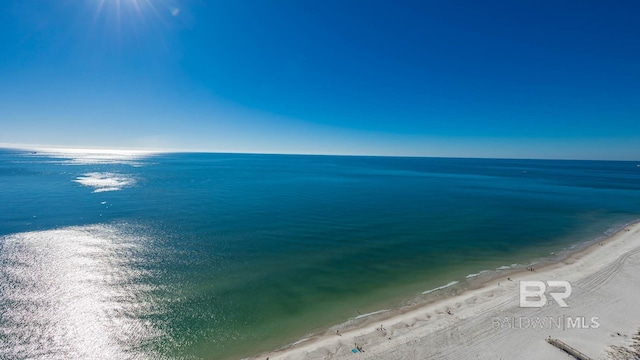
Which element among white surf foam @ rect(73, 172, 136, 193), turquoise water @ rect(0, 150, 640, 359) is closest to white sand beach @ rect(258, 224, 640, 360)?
turquoise water @ rect(0, 150, 640, 359)

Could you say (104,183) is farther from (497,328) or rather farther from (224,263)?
(497,328)

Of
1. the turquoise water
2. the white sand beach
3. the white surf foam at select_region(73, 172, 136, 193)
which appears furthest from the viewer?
the white surf foam at select_region(73, 172, 136, 193)

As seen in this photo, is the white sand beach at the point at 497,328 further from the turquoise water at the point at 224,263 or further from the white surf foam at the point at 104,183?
the white surf foam at the point at 104,183

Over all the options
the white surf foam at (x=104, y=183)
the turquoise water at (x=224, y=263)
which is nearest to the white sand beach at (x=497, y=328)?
the turquoise water at (x=224, y=263)

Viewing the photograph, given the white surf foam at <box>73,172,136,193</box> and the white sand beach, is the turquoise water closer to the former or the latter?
the white sand beach

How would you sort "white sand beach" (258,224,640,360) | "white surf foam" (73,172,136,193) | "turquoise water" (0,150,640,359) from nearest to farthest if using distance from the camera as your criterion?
"white sand beach" (258,224,640,360) → "turquoise water" (0,150,640,359) → "white surf foam" (73,172,136,193)

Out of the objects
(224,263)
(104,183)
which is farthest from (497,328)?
(104,183)

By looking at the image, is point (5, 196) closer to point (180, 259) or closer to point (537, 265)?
point (180, 259)

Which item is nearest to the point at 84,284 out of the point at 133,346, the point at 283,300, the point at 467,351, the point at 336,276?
the point at 133,346
